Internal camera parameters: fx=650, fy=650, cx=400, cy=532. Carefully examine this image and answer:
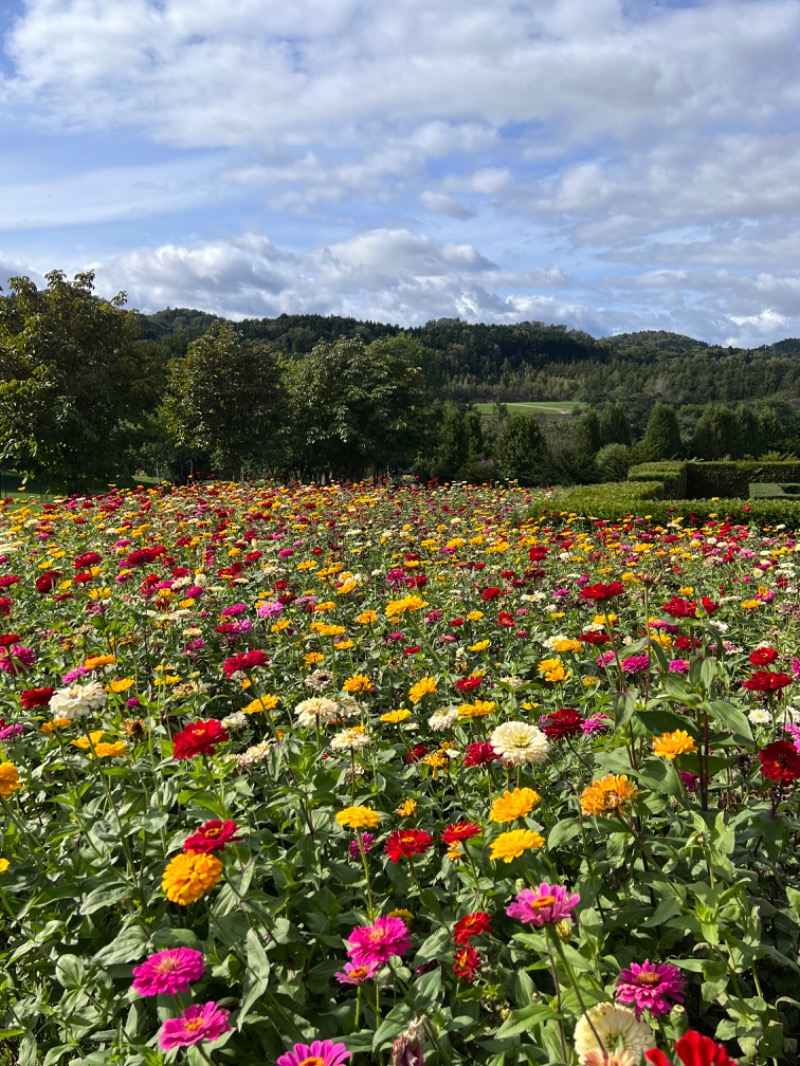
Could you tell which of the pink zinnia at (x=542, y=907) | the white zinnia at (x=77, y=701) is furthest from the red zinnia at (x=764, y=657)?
the white zinnia at (x=77, y=701)

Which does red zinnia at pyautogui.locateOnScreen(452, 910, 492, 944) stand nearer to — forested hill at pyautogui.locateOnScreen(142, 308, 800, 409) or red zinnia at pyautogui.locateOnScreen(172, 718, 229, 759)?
red zinnia at pyautogui.locateOnScreen(172, 718, 229, 759)

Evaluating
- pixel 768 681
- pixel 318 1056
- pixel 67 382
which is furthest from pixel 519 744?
pixel 67 382

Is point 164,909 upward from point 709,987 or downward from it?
downward

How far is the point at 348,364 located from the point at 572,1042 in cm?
2745

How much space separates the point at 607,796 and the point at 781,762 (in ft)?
1.68

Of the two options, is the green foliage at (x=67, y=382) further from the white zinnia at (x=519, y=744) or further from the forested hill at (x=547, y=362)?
the forested hill at (x=547, y=362)

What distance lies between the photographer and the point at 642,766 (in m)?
1.85

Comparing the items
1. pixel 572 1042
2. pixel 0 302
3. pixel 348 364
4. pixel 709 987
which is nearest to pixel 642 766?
pixel 709 987

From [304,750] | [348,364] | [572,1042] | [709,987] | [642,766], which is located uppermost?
[348,364]

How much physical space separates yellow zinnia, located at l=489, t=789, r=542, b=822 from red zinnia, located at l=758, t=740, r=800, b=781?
24.9 inches

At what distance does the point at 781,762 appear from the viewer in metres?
1.67

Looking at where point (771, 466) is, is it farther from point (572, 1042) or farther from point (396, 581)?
point (572, 1042)

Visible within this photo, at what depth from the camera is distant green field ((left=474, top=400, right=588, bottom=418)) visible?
74.5 meters

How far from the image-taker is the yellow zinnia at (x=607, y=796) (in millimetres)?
1522
